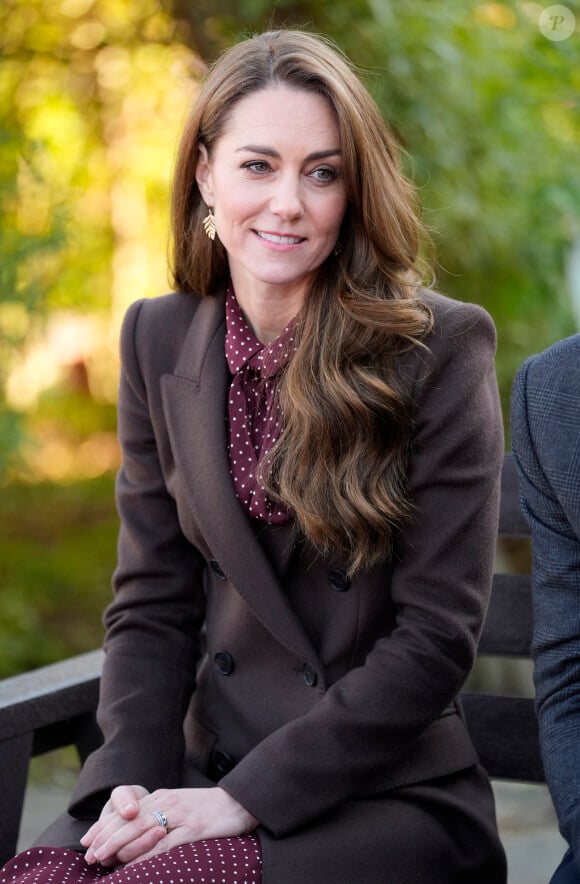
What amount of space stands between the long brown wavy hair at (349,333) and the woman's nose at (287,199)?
95 millimetres

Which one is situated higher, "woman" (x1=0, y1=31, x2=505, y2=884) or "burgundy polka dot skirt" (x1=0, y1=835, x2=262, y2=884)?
"woman" (x1=0, y1=31, x2=505, y2=884)

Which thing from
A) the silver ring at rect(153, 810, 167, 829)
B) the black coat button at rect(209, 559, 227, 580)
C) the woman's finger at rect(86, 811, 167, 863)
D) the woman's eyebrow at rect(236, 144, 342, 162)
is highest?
the woman's eyebrow at rect(236, 144, 342, 162)

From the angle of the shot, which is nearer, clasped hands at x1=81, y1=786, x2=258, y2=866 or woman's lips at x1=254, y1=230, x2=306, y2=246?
clasped hands at x1=81, y1=786, x2=258, y2=866

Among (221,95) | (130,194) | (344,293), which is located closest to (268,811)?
(344,293)

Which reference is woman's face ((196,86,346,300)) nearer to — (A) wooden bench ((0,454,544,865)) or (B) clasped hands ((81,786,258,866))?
(A) wooden bench ((0,454,544,865))

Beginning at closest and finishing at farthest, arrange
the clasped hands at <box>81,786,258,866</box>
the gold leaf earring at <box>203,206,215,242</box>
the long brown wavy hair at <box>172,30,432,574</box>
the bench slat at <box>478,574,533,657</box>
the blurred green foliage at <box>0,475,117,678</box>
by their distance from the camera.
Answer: the clasped hands at <box>81,786,258,866</box> < the long brown wavy hair at <box>172,30,432,574</box> < the gold leaf earring at <box>203,206,215,242</box> < the bench slat at <box>478,574,533,657</box> < the blurred green foliage at <box>0,475,117,678</box>

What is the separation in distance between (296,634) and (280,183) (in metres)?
0.79

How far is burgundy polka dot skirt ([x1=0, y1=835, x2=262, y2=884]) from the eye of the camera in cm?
203

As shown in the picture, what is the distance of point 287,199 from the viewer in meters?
2.32

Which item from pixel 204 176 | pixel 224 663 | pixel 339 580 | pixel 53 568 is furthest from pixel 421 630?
pixel 53 568

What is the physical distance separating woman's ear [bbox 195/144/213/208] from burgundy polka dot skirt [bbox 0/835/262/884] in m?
1.20

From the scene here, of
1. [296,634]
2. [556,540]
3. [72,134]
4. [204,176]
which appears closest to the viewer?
[556,540]

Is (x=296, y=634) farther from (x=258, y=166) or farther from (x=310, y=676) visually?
(x=258, y=166)

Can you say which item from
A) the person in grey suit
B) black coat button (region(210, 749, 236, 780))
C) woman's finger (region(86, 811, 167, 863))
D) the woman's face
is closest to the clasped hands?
woman's finger (region(86, 811, 167, 863))
